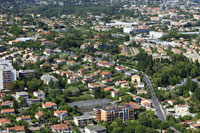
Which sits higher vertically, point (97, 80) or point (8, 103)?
point (8, 103)

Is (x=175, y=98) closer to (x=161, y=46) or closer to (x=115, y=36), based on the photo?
(x=161, y=46)

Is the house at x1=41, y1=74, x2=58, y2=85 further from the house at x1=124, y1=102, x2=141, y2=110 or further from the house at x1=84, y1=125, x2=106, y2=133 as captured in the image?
the house at x1=84, y1=125, x2=106, y2=133

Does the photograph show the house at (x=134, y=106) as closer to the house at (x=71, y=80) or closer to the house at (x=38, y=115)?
the house at (x=38, y=115)

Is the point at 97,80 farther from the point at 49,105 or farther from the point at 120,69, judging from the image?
the point at 49,105

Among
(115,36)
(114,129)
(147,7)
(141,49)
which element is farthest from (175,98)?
(147,7)

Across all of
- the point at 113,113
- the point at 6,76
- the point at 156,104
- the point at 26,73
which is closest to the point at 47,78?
the point at 26,73
